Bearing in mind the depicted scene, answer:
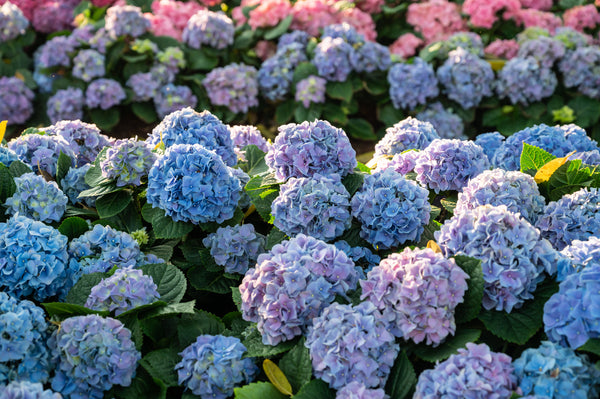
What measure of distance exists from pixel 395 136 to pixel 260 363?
1094 millimetres

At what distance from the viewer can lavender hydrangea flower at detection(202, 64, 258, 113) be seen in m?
4.43

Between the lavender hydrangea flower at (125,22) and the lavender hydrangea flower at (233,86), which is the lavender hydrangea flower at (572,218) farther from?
the lavender hydrangea flower at (125,22)

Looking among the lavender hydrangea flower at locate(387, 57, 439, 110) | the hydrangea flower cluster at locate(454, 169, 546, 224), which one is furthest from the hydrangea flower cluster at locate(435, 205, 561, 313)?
the lavender hydrangea flower at locate(387, 57, 439, 110)

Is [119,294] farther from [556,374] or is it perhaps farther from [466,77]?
[466,77]

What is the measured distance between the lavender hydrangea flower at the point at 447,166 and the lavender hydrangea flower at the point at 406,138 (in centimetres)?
26

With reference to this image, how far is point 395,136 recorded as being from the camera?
225 cm

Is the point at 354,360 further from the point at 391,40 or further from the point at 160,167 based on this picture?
the point at 391,40

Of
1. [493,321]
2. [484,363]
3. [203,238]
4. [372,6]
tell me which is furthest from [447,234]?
[372,6]

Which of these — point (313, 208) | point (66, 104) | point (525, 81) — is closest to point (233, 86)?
point (66, 104)

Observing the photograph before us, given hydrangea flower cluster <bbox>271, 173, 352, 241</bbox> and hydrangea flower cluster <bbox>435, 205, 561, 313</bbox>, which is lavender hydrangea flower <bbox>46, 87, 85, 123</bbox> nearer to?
hydrangea flower cluster <bbox>271, 173, 352, 241</bbox>

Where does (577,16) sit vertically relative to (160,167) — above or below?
below

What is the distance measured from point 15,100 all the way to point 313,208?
12.5 feet

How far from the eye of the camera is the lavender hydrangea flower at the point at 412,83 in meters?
4.26

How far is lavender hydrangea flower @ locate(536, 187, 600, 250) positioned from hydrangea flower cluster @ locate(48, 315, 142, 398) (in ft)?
3.83
